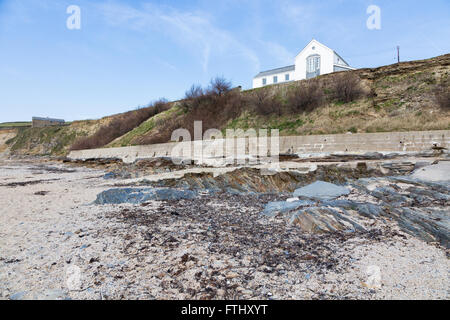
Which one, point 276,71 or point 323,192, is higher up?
point 276,71

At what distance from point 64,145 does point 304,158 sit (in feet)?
Answer: 156

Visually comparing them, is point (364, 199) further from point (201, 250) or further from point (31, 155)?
point (31, 155)

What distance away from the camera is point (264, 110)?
22.3 m

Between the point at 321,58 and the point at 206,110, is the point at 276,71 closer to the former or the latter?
the point at 321,58

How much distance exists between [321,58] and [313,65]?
4.24ft

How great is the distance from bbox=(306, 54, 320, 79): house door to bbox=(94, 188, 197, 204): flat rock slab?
3052cm

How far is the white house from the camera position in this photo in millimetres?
32219

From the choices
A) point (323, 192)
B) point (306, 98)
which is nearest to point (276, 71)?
point (306, 98)

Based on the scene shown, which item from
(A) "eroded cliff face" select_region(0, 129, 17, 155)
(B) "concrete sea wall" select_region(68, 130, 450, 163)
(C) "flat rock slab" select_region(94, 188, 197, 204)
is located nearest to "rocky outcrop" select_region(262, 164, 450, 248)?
(C) "flat rock slab" select_region(94, 188, 197, 204)

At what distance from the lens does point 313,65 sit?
110ft

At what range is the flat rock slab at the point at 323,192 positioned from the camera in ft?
24.5

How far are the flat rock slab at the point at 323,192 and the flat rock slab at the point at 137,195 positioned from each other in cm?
384

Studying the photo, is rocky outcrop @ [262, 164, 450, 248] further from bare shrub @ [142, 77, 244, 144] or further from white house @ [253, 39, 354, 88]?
white house @ [253, 39, 354, 88]
